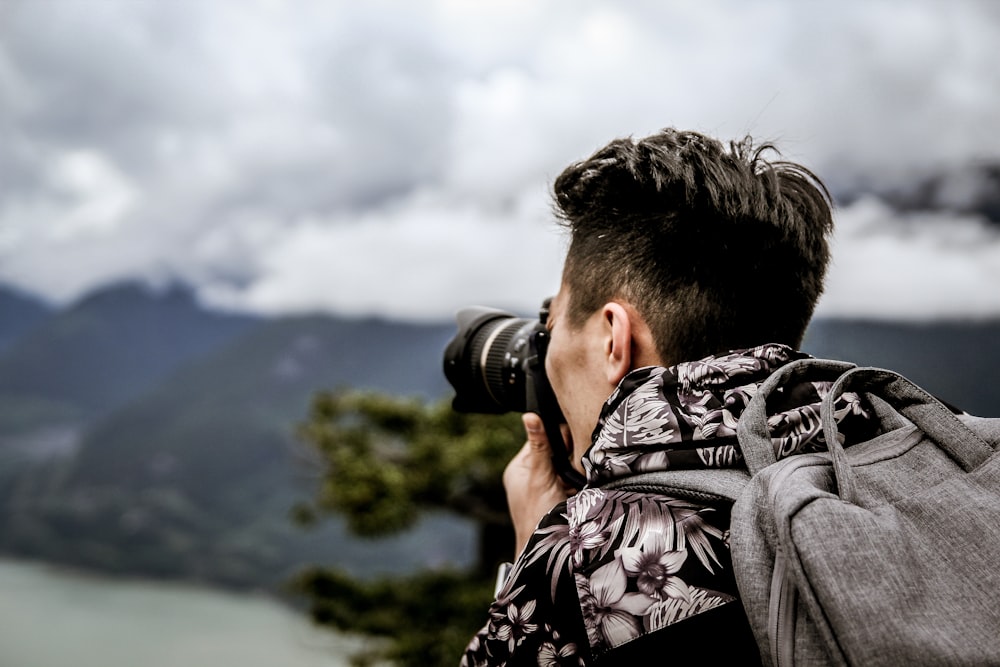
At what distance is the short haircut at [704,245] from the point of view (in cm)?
64

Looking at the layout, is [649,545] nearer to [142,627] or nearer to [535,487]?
[535,487]

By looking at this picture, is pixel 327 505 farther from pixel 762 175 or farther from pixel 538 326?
pixel 762 175

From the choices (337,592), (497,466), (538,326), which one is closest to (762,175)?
(538,326)

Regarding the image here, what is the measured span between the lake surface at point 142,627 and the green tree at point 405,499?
0.20 m

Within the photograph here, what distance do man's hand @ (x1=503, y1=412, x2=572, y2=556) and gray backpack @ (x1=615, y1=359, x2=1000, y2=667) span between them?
0.33 m

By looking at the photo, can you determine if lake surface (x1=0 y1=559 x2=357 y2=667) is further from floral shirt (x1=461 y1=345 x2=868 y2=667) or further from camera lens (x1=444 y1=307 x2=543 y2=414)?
floral shirt (x1=461 y1=345 x2=868 y2=667)

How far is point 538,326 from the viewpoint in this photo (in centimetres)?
85

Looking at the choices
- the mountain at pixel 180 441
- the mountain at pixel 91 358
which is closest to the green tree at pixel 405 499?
the mountain at pixel 180 441

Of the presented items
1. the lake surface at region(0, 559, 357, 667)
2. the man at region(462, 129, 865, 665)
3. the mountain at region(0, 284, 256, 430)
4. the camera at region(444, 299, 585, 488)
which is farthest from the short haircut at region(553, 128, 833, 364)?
the mountain at region(0, 284, 256, 430)

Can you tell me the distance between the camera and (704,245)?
0.65 meters

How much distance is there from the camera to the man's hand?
0.81m

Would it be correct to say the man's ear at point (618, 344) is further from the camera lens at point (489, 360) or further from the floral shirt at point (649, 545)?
the camera lens at point (489, 360)

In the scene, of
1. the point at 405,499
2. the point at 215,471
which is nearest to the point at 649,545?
the point at 405,499

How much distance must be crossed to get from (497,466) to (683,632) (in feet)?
8.62
